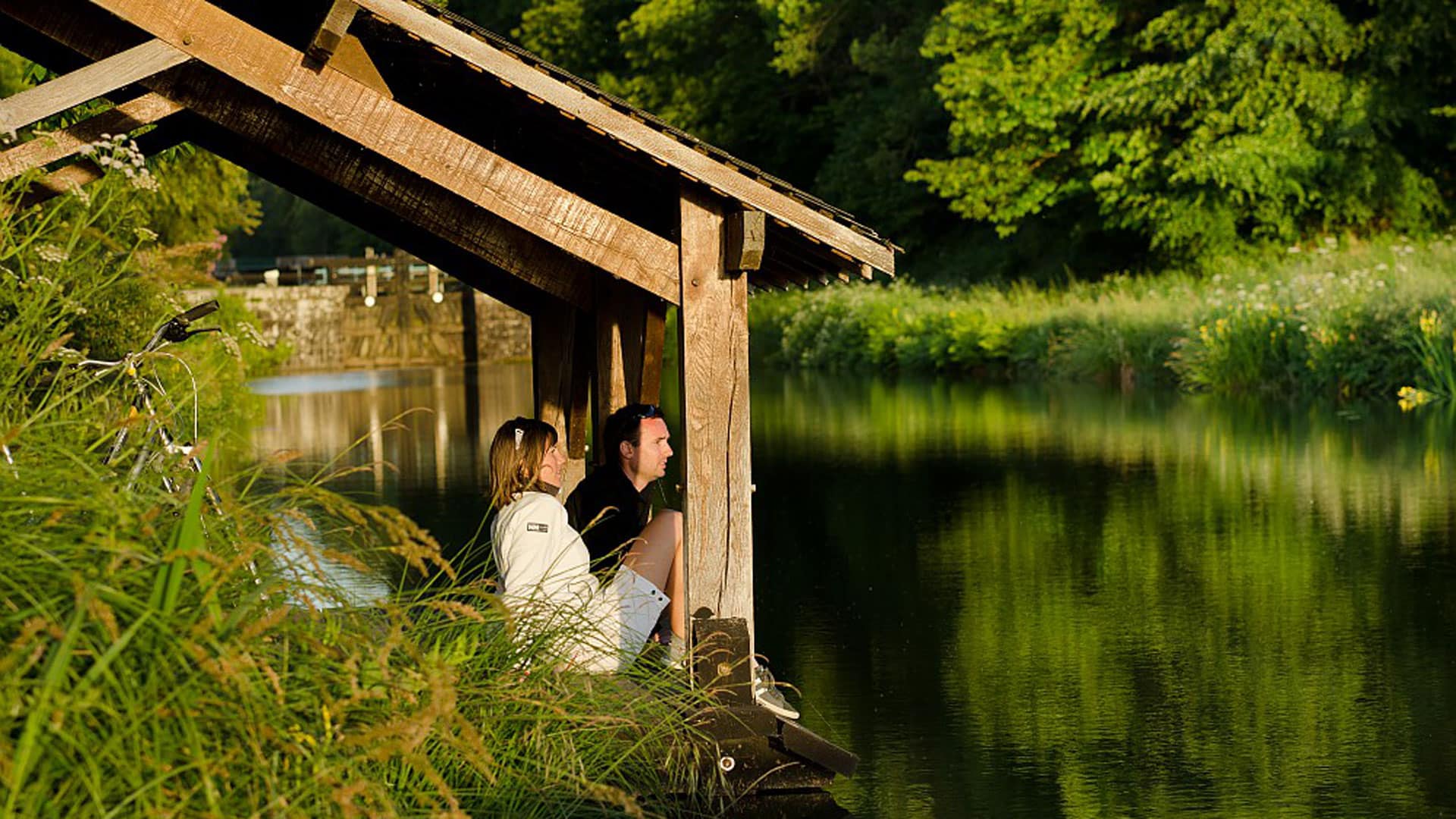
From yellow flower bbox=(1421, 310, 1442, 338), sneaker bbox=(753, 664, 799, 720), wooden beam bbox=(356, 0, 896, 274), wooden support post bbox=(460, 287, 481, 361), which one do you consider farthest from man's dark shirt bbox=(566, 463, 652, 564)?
wooden support post bbox=(460, 287, 481, 361)

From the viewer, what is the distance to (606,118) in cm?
772

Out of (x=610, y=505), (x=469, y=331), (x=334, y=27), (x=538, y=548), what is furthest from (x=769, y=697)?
(x=469, y=331)

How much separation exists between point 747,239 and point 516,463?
109 centimetres

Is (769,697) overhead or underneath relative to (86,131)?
underneath

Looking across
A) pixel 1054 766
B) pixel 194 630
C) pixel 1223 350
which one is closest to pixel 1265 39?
pixel 1223 350

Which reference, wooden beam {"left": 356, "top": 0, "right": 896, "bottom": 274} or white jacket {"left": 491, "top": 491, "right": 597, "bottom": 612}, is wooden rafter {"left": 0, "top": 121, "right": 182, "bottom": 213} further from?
white jacket {"left": 491, "top": 491, "right": 597, "bottom": 612}

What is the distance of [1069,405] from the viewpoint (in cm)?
2975

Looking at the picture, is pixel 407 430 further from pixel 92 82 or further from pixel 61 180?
pixel 92 82

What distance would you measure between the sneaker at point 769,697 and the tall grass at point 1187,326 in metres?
19.2

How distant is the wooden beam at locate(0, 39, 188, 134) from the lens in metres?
7.71

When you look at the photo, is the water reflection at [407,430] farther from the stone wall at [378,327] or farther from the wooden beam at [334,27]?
the stone wall at [378,327]

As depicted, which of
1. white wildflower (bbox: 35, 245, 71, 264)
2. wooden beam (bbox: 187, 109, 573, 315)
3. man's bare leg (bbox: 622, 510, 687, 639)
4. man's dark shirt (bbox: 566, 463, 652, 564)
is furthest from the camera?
wooden beam (bbox: 187, 109, 573, 315)

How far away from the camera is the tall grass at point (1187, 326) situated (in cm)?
2792

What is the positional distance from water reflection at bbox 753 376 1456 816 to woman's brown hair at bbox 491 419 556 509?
155 cm
